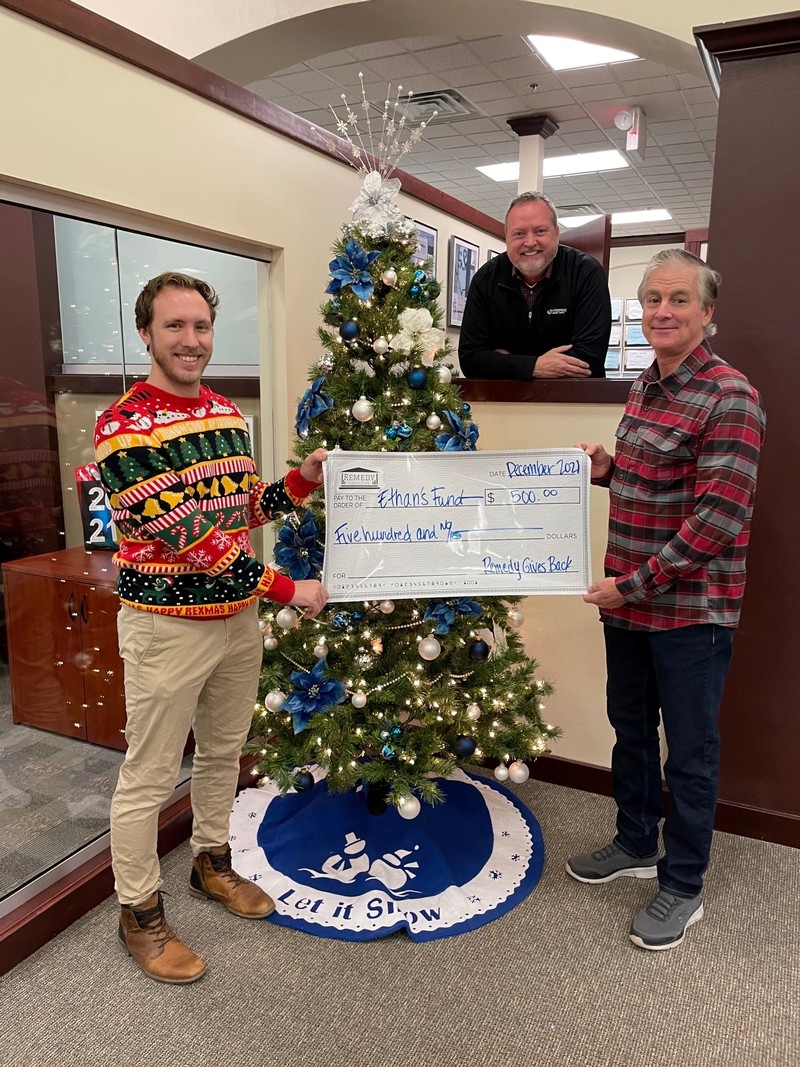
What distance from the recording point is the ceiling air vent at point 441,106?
20.1ft

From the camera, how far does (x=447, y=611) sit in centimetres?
213

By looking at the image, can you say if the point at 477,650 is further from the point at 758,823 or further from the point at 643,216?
the point at 643,216

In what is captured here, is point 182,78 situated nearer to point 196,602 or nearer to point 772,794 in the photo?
point 196,602

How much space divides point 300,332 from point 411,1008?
7.57 feet

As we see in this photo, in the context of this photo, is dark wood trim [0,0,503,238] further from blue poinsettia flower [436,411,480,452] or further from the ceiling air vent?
the ceiling air vent

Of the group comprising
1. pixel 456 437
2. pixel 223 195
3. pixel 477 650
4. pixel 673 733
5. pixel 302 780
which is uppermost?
pixel 223 195

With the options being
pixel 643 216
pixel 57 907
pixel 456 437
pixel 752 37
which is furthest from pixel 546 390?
pixel 643 216

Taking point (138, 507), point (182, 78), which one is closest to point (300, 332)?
point (182, 78)

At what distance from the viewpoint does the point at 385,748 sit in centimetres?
213

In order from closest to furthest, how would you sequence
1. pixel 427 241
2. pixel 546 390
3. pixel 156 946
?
1. pixel 156 946
2. pixel 546 390
3. pixel 427 241

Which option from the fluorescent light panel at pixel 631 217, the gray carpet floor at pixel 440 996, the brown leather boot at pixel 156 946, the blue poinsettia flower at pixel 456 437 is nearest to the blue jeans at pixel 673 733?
the gray carpet floor at pixel 440 996

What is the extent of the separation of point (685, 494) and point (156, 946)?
1.75 metres

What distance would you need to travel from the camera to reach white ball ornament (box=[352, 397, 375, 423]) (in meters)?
2.06

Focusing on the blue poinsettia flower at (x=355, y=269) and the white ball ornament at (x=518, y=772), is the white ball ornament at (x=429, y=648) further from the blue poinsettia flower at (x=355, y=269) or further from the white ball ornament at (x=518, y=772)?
the blue poinsettia flower at (x=355, y=269)
